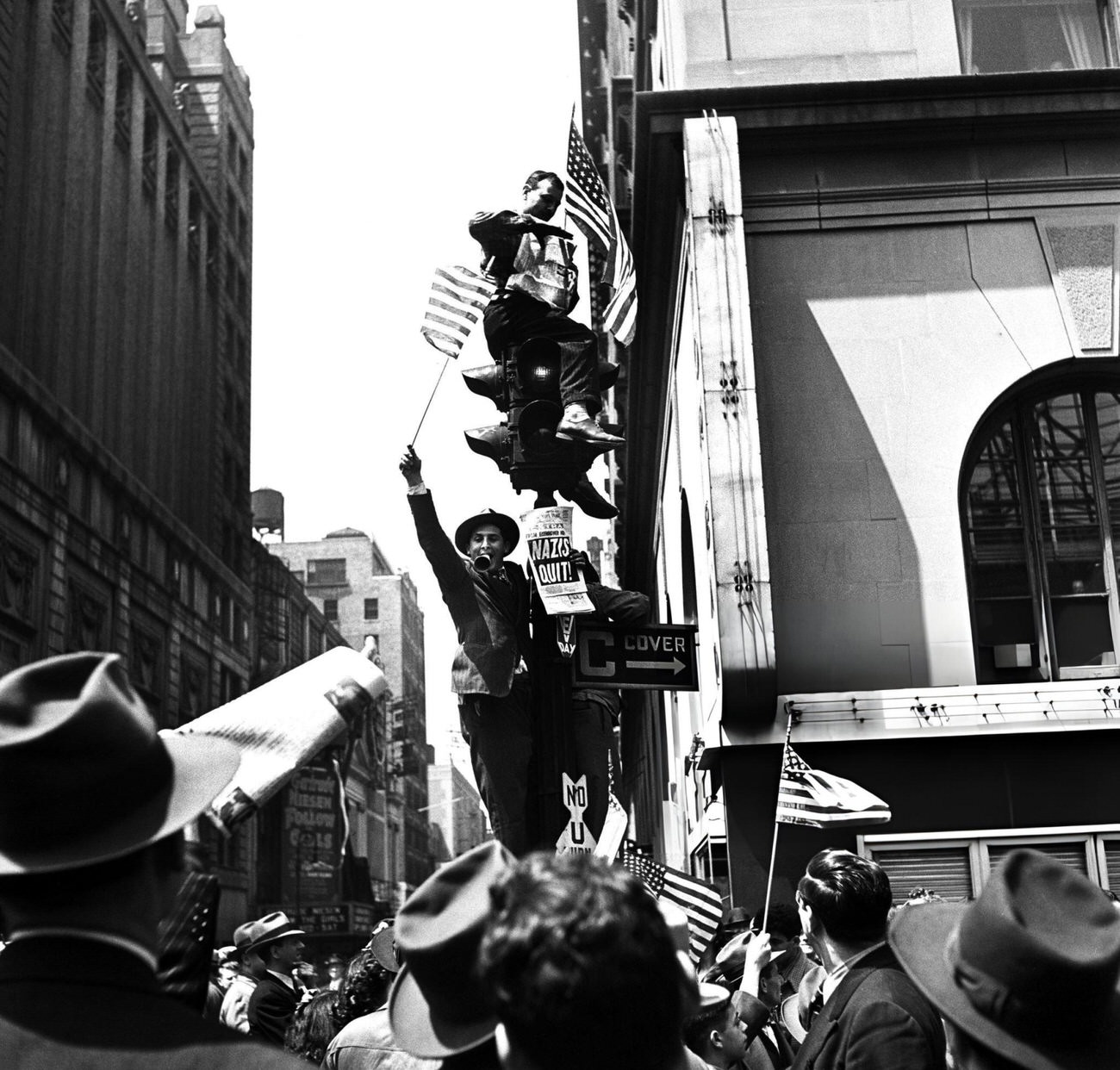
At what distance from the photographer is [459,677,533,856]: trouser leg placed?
9281mm

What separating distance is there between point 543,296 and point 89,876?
766cm

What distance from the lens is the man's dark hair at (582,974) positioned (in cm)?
211

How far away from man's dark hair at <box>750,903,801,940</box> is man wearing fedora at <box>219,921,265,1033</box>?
12.5 ft

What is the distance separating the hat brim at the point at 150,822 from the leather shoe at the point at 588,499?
6.69 meters

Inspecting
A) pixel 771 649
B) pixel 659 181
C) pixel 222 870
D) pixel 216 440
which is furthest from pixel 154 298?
pixel 771 649

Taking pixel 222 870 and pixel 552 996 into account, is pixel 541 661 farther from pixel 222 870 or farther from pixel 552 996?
pixel 222 870

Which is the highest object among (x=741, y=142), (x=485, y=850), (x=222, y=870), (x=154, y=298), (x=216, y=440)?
(x=154, y=298)

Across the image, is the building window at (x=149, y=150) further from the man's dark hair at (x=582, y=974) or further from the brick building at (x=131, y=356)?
the man's dark hair at (x=582, y=974)

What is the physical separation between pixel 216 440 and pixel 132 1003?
72047 mm

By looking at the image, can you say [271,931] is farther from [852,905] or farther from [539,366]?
[852,905]

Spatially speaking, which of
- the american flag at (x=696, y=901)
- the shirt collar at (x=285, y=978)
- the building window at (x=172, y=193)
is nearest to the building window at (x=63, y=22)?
the building window at (x=172, y=193)

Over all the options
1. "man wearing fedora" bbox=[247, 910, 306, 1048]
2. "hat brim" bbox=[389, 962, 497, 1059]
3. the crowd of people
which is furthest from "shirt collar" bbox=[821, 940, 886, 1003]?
"man wearing fedora" bbox=[247, 910, 306, 1048]

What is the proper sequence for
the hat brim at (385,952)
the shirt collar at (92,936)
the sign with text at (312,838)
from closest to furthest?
the shirt collar at (92,936) → the hat brim at (385,952) → the sign with text at (312,838)

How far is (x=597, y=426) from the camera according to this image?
949 centimetres
